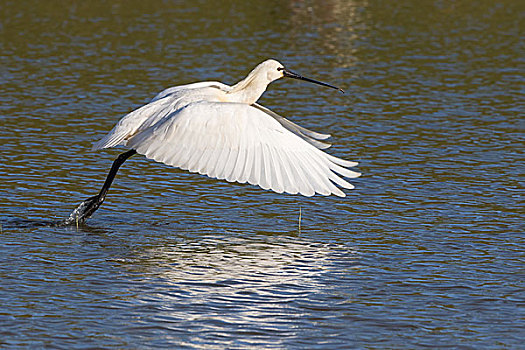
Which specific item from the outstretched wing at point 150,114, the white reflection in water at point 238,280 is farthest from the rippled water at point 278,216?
the outstretched wing at point 150,114

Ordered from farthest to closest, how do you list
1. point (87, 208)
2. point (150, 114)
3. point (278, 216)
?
point (278, 216) → point (87, 208) → point (150, 114)

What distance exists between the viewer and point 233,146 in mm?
9555

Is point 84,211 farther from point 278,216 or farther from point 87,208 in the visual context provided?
point 278,216

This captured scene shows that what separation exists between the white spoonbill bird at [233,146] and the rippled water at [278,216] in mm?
767

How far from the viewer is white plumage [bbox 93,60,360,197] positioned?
9.30 m

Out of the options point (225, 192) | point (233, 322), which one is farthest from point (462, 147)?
point (233, 322)

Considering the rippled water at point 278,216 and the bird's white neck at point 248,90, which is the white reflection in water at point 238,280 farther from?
the bird's white neck at point 248,90

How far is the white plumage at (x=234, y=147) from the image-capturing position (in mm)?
9297

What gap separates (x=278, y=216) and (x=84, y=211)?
2.06 m

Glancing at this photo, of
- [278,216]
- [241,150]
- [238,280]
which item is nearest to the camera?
[238,280]

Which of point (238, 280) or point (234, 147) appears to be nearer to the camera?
point (238, 280)

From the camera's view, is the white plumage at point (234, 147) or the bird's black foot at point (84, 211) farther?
the bird's black foot at point (84, 211)

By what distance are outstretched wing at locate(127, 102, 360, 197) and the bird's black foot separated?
3.66ft

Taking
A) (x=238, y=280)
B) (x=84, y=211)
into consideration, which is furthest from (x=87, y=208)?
(x=238, y=280)
